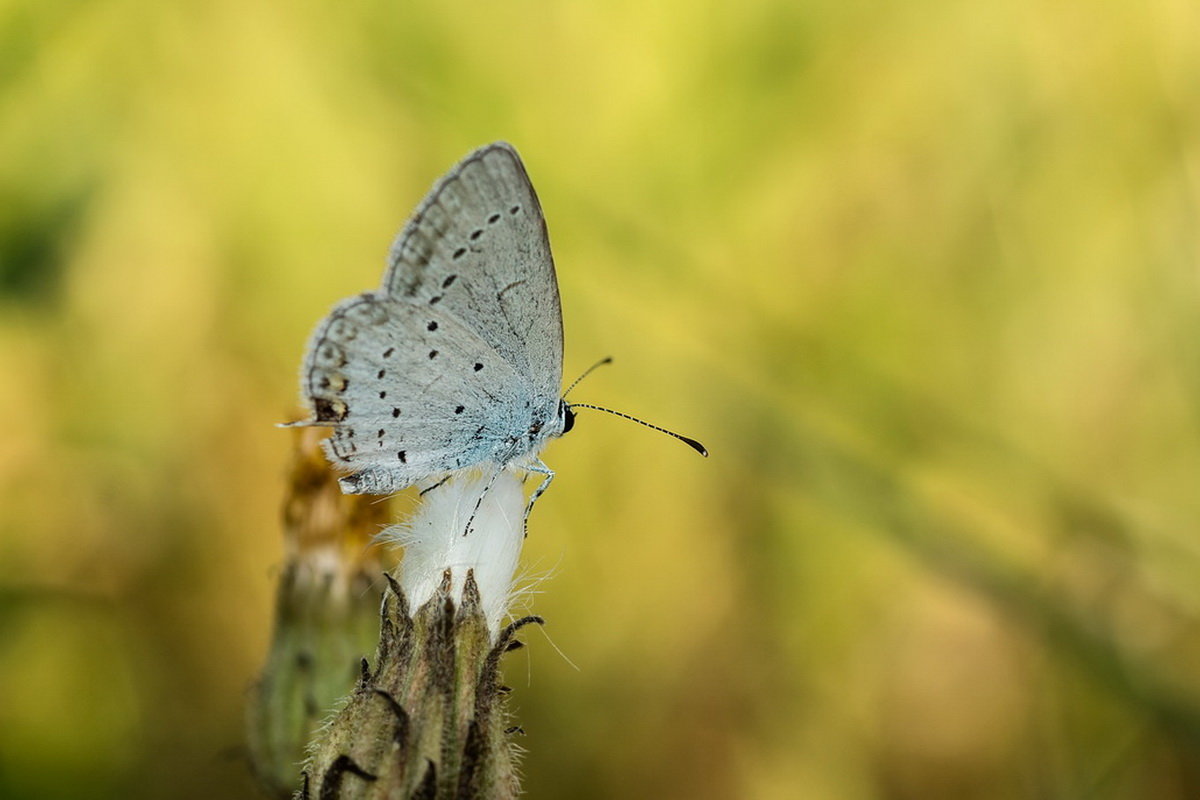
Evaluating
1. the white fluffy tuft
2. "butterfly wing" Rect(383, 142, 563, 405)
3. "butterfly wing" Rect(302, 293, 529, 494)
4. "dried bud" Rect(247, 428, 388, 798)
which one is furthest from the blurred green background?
the white fluffy tuft

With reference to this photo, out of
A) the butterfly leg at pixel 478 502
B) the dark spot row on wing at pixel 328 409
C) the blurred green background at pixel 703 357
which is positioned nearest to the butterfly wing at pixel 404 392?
the dark spot row on wing at pixel 328 409

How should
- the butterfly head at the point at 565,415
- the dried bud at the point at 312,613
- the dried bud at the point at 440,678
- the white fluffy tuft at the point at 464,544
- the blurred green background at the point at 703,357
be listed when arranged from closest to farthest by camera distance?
the dried bud at the point at 440,678 < the white fluffy tuft at the point at 464,544 < the dried bud at the point at 312,613 < the butterfly head at the point at 565,415 < the blurred green background at the point at 703,357

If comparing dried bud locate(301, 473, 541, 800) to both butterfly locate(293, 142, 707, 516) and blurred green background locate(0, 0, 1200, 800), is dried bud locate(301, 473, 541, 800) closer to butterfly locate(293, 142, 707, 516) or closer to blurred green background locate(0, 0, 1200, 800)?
→ butterfly locate(293, 142, 707, 516)

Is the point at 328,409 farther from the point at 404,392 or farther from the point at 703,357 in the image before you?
the point at 703,357

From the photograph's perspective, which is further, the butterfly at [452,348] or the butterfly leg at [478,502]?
the butterfly at [452,348]

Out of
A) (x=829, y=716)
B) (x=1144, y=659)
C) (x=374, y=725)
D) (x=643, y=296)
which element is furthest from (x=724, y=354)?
(x=374, y=725)

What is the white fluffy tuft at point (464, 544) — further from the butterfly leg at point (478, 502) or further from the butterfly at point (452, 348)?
the butterfly at point (452, 348)
